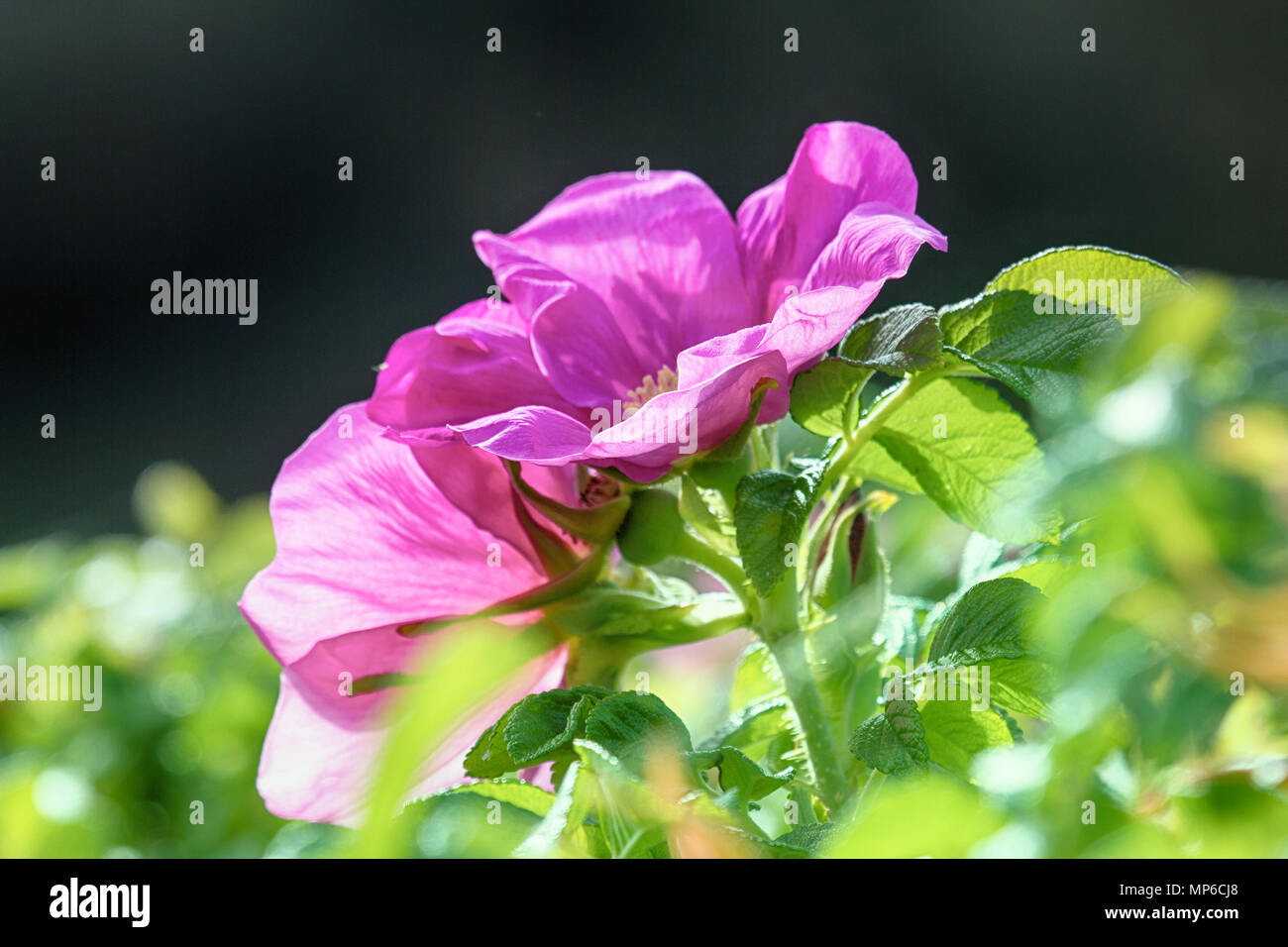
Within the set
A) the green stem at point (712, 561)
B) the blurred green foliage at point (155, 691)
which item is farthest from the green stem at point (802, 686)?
the blurred green foliage at point (155, 691)

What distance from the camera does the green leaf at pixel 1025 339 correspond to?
0.84 feet

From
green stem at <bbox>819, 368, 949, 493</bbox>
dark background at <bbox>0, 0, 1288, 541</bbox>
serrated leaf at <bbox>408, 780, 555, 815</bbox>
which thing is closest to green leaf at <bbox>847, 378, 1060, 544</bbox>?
green stem at <bbox>819, 368, 949, 493</bbox>

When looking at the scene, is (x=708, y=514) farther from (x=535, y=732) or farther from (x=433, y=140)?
(x=433, y=140)

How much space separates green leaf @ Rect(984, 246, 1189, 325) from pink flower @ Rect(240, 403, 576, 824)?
12cm

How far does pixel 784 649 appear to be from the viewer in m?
0.30

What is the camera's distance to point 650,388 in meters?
0.35

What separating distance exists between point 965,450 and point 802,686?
0.22 ft

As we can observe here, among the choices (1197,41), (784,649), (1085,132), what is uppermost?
(1197,41)

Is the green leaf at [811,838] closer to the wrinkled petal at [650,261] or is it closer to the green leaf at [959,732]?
the green leaf at [959,732]

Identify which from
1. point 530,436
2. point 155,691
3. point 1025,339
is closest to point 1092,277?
point 1025,339

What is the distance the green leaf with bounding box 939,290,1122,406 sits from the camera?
26cm
